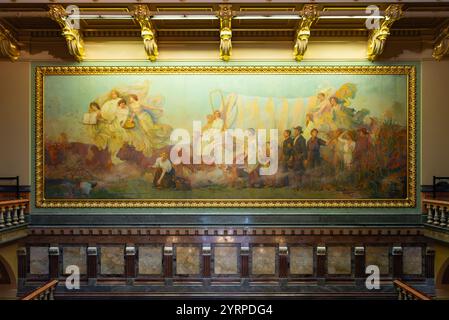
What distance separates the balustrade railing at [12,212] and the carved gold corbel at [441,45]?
35.1ft

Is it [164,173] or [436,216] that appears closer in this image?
[436,216]

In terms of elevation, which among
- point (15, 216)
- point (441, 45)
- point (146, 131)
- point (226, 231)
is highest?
point (441, 45)

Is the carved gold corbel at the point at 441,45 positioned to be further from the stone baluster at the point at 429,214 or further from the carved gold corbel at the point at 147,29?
the carved gold corbel at the point at 147,29

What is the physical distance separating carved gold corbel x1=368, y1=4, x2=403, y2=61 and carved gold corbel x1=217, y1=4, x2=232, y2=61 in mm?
3418

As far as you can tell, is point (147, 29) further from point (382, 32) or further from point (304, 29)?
Result: point (382, 32)

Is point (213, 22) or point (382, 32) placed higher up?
point (213, 22)

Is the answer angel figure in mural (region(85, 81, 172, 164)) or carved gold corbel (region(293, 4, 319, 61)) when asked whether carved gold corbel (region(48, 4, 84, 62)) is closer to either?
angel figure in mural (region(85, 81, 172, 164))

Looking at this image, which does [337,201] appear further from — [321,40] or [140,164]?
[140,164]

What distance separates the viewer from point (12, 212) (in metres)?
8.36

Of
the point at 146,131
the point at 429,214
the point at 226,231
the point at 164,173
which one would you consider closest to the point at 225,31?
the point at 146,131

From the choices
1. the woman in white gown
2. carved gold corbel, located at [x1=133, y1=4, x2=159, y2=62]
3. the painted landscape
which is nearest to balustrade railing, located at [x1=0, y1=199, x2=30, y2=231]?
the painted landscape

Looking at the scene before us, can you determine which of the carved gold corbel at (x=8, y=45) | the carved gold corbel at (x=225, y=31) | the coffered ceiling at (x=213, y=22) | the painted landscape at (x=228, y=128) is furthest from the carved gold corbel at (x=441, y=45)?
the carved gold corbel at (x=8, y=45)

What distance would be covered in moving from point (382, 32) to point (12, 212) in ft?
31.9

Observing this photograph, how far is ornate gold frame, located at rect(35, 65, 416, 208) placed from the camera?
339 inches
